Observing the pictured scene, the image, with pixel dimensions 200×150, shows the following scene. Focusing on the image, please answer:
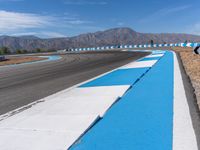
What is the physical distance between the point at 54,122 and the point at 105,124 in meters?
1.08

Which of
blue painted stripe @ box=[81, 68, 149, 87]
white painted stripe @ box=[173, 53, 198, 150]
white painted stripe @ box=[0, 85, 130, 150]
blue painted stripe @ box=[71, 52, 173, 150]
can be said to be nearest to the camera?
white painted stripe @ box=[173, 53, 198, 150]

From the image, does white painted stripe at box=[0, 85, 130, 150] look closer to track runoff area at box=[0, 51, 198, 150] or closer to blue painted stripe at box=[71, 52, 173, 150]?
track runoff area at box=[0, 51, 198, 150]

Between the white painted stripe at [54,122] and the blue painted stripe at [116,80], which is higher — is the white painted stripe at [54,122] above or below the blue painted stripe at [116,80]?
below

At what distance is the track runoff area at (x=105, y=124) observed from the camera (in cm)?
342

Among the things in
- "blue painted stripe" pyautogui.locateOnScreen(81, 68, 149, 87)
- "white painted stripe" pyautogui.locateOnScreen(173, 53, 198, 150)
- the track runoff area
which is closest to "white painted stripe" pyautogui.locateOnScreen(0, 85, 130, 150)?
the track runoff area

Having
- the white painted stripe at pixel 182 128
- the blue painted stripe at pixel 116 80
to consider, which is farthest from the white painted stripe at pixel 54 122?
the blue painted stripe at pixel 116 80

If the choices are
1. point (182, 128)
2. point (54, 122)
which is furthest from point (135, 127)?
point (54, 122)

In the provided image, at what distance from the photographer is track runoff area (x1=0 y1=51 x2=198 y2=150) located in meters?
3.42

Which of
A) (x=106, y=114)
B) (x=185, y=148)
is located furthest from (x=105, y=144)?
(x=106, y=114)

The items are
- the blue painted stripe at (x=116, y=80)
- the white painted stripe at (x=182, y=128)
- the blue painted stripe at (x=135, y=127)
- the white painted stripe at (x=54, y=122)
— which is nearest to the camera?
the white painted stripe at (x=182, y=128)

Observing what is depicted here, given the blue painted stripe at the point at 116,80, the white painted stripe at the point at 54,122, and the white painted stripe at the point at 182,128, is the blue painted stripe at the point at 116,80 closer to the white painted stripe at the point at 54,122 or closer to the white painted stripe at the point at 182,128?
the white painted stripe at the point at 54,122

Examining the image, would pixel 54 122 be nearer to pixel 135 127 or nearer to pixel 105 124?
pixel 105 124

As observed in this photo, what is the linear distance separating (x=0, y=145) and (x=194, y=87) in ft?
19.3

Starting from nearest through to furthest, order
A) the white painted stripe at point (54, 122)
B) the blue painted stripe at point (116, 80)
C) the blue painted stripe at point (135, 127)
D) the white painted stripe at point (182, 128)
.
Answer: the white painted stripe at point (182, 128) < the blue painted stripe at point (135, 127) < the white painted stripe at point (54, 122) < the blue painted stripe at point (116, 80)
